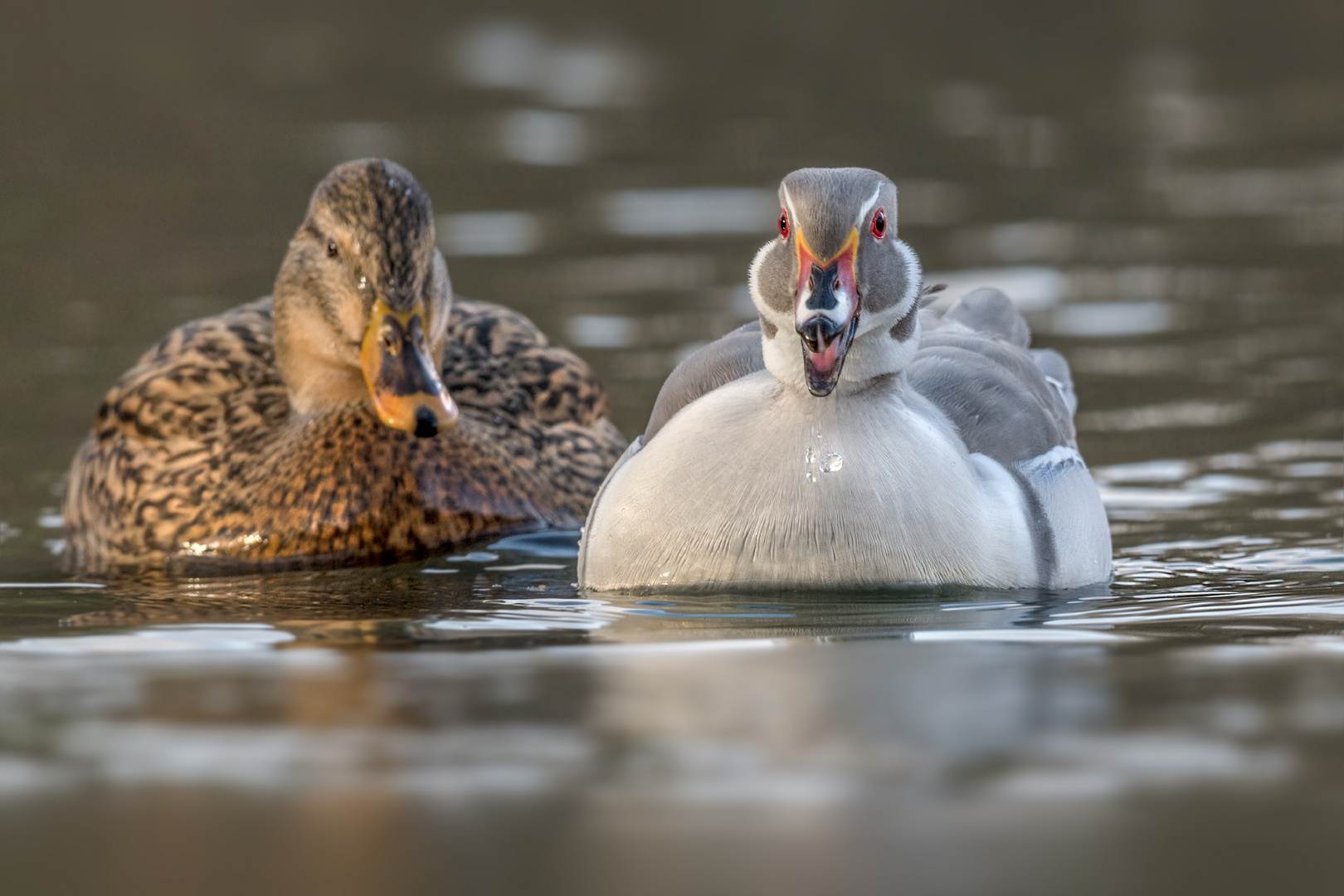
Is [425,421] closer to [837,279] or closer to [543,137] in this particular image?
[837,279]

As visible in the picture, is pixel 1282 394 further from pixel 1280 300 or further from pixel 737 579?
pixel 737 579

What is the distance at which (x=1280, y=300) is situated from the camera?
1296cm

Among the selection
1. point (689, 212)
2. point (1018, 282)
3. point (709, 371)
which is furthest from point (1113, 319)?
point (709, 371)

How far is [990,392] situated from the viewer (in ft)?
25.7

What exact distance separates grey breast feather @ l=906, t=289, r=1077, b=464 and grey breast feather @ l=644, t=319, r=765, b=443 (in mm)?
586

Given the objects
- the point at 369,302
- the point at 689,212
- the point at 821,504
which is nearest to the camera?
the point at 821,504

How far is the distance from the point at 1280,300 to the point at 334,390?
6344 millimetres

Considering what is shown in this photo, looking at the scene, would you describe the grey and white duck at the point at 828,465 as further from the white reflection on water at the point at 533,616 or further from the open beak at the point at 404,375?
the open beak at the point at 404,375

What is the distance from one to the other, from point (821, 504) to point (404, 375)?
207 cm

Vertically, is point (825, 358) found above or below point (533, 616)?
above

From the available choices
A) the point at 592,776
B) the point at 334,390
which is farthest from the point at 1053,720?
the point at 334,390

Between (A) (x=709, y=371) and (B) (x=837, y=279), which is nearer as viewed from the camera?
(B) (x=837, y=279)

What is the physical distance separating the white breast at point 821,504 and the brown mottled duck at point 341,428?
141cm

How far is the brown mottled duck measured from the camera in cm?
861
